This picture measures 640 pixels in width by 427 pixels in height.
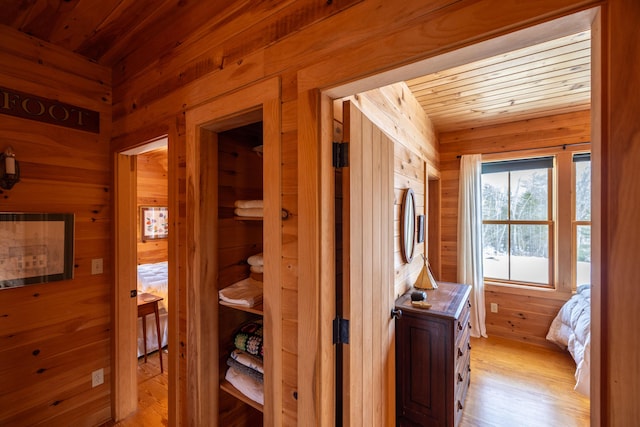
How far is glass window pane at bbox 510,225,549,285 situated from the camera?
3340mm

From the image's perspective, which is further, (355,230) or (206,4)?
(206,4)

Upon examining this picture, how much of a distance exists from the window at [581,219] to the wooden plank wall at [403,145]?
1.74 m

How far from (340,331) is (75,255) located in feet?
6.43

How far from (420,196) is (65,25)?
2989 millimetres

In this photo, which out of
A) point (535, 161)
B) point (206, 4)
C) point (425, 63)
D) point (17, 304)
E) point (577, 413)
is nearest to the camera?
point (425, 63)

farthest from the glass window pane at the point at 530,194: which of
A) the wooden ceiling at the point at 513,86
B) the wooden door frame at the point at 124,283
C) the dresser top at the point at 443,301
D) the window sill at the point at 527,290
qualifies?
the wooden door frame at the point at 124,283

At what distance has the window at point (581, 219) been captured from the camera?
3.08 m

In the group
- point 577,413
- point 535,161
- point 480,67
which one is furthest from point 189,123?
point 535,161

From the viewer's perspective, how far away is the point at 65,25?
62.0 inches

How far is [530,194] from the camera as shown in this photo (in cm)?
A: 344

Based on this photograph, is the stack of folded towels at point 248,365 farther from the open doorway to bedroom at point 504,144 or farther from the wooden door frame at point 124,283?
the wooden door frame at point 124,283

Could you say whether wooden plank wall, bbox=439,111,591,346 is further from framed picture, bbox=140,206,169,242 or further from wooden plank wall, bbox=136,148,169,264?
framed picture, bbox=140,206,169,242

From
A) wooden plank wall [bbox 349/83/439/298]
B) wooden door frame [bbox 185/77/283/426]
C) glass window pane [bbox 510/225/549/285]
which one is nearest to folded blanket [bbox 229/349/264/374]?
wooden door frame [bbox 185/77/283/426]

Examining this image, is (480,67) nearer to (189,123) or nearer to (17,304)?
(189,123)
